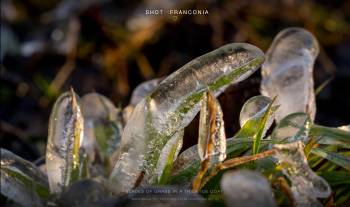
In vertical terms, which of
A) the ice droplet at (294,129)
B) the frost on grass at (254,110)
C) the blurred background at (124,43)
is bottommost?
the blurred background at (124,43)

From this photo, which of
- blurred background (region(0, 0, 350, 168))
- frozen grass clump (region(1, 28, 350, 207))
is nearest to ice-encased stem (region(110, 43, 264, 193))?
frozen grass clump (region(1, 28, 350, 207))

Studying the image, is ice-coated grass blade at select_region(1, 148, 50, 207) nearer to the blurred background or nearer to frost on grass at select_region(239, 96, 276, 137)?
frost on grass at select_region(239, 96, 276, 137)

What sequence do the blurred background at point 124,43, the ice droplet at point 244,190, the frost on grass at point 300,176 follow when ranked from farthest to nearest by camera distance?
the blurred background at point 124,43 → the frost on grass at point 300,176 → the ice droplet at point 244,190

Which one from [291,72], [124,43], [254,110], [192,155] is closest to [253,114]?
[254,110]

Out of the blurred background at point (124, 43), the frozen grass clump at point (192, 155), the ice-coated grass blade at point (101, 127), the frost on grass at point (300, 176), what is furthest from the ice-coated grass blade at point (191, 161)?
the blurred background at point (124, 43)

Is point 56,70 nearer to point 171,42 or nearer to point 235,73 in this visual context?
point 171,42

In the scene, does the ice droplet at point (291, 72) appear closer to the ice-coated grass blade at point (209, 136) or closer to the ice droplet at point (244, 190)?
the ice-coated grass blade at point (209, 136)
